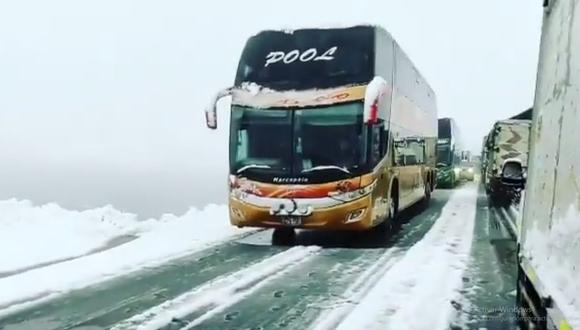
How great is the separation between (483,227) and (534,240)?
1262cm

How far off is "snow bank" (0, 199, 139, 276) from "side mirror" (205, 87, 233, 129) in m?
2.92

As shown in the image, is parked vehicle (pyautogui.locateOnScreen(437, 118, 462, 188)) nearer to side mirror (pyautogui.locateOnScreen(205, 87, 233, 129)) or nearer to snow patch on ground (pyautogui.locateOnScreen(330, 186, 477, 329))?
snow patch on ground (pyautogui.locateOnScreen(330, 186, 477, 329))

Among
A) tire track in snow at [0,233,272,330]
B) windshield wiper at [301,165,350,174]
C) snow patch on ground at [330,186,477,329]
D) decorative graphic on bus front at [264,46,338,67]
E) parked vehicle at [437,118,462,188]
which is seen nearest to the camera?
snow patch on ground at [330,186,477,329]

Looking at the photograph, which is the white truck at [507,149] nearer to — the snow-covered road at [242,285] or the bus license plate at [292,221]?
the snow-covered road at [242,285]

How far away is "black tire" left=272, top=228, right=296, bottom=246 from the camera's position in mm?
13023

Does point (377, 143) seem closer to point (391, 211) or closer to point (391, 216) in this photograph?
point (391, 211)

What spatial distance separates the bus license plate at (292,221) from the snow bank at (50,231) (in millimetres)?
3296

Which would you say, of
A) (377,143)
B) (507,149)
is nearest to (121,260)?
(377,143)

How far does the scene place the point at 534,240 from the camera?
438 centimetres

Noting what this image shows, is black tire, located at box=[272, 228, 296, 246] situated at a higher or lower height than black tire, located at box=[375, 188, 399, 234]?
lower

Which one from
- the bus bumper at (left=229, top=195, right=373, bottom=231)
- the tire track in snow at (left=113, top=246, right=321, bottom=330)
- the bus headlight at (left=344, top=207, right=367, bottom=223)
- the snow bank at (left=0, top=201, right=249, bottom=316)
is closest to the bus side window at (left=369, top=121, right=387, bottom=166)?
the bus bumper at (left=229, top=195, right=373, bottom=231)

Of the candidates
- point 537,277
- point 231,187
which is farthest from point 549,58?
point 231,187

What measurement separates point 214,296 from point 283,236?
18.2 feet

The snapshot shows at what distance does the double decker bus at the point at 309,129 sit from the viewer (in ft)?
38.6
